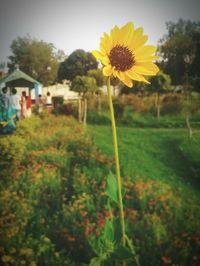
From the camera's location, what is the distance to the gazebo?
1199 mm

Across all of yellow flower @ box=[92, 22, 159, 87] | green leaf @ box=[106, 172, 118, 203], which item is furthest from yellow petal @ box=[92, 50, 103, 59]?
green leaf @ box=[106, 172, 118, 203]

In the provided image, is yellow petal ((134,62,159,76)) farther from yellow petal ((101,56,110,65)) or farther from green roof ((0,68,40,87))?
green roof ((0,68,40,87))

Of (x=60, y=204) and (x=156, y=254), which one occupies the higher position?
(x=60, y=204)

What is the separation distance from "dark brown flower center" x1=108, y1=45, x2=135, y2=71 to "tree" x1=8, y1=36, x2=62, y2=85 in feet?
2.15

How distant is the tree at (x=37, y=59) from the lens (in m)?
1.21

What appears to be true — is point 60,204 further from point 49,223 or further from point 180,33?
point 180,33

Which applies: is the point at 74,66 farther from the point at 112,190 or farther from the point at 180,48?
the point at 112,190

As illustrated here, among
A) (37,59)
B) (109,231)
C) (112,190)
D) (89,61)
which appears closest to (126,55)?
(112,190)

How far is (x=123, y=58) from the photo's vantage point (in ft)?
1.92

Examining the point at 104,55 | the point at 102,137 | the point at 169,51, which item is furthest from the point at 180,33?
the point at 104,55

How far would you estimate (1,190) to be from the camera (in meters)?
1.19

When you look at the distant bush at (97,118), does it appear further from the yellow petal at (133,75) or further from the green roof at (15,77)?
the yellow petal at (133,75)

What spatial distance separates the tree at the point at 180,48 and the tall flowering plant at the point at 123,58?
1.98 feet

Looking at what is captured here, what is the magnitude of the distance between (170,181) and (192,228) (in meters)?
0.22
